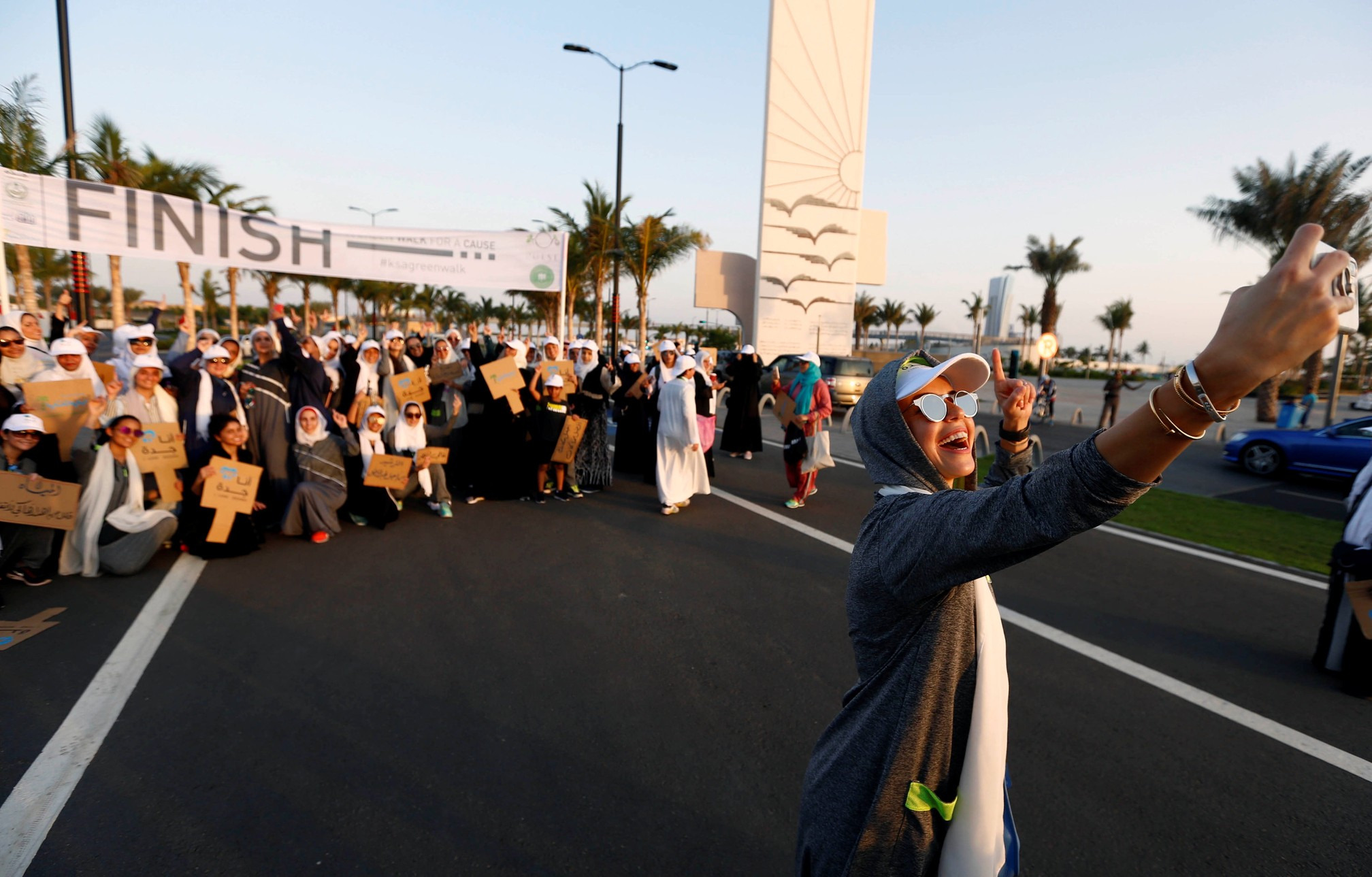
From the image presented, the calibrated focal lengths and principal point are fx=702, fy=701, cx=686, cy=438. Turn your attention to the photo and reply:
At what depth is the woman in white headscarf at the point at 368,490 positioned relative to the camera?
7.44 meters

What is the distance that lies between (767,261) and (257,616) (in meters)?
30.3

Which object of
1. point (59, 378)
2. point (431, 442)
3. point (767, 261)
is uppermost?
point (767, 261)

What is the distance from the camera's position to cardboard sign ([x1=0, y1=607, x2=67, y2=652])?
4.55 meters

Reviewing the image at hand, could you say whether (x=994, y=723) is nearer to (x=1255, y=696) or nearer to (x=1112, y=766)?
(x=1112, y=766)

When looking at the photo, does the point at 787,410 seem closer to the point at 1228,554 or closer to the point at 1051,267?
the point at 1228,554

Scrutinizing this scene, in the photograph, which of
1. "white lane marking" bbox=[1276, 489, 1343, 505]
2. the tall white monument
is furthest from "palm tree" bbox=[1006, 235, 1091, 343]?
"white lane marking" bbox=[1276, 489, 1343, 505]

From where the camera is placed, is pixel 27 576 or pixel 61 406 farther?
pixel 61 406

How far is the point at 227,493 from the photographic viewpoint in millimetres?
6348

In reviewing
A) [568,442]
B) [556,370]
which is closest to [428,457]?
[568,442]

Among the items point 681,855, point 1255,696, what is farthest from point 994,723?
point 1255,696

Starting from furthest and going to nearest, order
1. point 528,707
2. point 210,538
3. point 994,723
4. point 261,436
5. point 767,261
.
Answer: point 767,261 → point 261,436 → point 210,538 → point 528,707 → point 994,723

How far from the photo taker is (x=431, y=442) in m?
8.63

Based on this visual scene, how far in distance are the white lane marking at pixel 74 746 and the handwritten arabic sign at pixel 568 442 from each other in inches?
173

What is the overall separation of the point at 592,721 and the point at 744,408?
919 centimetres
